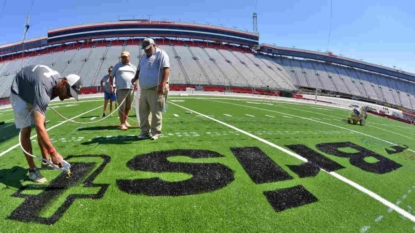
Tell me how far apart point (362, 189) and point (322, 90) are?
6372 centimetres

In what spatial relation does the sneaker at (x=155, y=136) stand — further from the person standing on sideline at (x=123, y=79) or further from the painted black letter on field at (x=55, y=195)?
the painted black letter on field at (x=55, y=195)

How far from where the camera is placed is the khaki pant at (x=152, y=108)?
18.1 ft

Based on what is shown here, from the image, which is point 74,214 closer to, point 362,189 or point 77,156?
point 77,156

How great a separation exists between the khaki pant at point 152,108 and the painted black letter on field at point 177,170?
1.11 metres

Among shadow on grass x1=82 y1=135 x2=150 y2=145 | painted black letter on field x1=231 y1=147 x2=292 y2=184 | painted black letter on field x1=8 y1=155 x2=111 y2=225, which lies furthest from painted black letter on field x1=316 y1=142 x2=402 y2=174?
painted black letter on field x1=8 y1=155 x2=111 y2=225

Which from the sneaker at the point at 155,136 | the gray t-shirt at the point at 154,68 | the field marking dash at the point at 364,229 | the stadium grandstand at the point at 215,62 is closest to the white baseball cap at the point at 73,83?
the gray t-shirt at the point at 154,68

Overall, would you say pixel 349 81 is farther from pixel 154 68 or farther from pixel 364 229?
pixel 364 229

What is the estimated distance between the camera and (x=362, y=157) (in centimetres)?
560

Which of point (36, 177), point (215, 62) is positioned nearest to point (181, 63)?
point (215, 62)

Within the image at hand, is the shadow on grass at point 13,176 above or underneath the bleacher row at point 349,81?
underneath

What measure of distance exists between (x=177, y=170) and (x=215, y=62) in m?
53.3

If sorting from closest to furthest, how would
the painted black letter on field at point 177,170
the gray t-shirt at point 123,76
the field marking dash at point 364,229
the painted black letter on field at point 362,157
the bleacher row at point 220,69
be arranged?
the field marking dash at point 364,229, the painted black letter on field at point 177,170, the painted black letter on field at point 362,157, the gray t-shirt at point 123,76, the bleacher row at point 220,69

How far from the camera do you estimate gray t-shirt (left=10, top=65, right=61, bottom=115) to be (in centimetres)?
315

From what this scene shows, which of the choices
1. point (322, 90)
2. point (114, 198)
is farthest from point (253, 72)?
point (114, 198)
